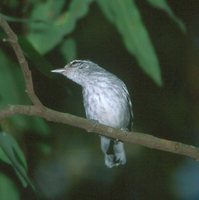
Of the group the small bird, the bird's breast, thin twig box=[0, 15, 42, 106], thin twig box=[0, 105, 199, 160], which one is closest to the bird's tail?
the small bird

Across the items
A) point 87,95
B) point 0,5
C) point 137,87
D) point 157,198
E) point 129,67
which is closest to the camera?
point 0,5

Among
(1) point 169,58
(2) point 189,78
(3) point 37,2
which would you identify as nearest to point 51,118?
(3) point 37,2

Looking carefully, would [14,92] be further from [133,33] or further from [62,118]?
[133,33]

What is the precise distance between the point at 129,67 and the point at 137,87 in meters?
0.42

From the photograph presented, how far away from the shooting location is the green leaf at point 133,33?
114 inches

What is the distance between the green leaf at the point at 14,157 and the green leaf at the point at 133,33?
0.64 meters

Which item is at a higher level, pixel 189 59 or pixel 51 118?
pixel 51 118

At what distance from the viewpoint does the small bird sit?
5191mm

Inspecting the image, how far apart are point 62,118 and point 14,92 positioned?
312mm

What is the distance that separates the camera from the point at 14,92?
3.22 meters

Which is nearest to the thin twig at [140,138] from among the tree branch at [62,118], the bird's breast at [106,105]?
the tree branch at [62,118]

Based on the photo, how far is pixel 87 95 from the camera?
17.2 feet

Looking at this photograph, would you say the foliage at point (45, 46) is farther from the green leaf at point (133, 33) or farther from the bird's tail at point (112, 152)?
the bird's tail at point (112, 152)

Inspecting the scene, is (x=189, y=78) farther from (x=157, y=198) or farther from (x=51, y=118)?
(x=51, y=118)
